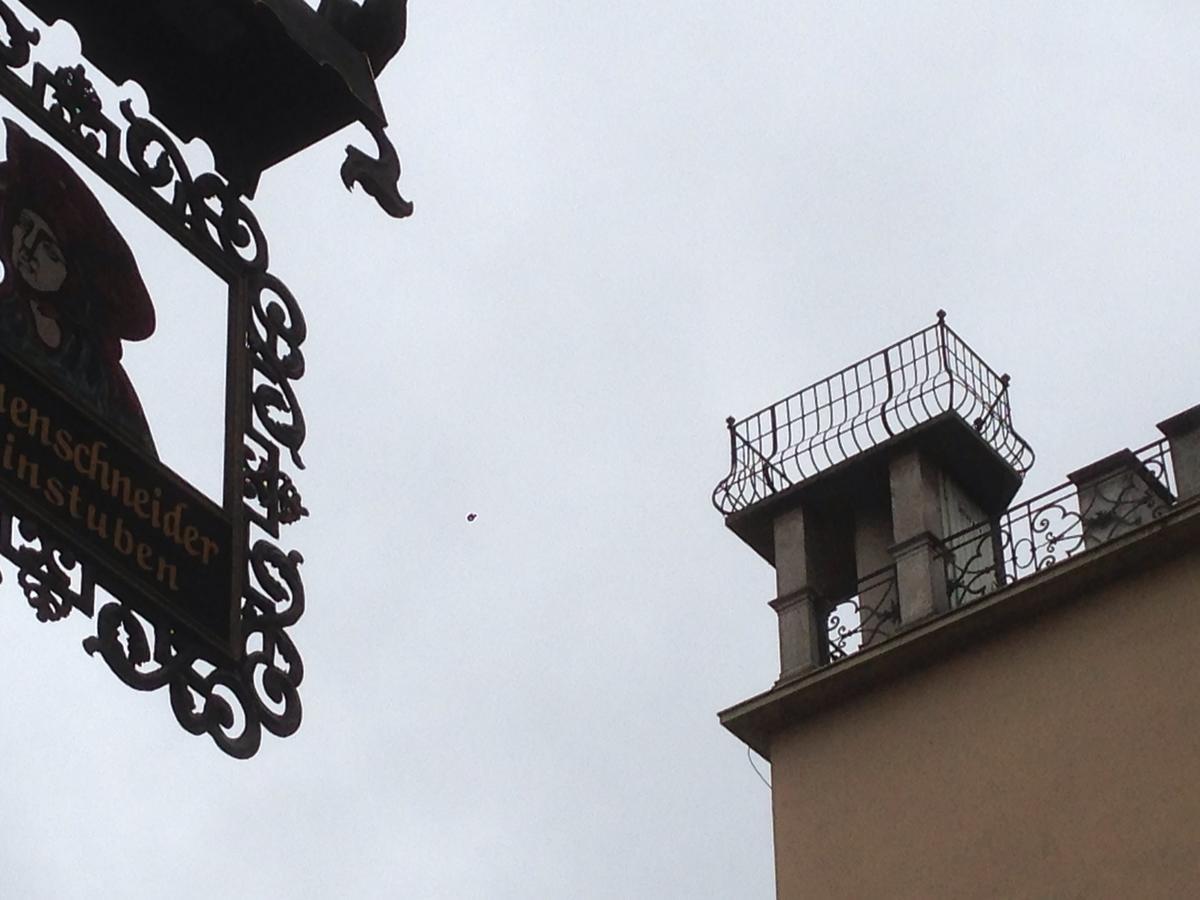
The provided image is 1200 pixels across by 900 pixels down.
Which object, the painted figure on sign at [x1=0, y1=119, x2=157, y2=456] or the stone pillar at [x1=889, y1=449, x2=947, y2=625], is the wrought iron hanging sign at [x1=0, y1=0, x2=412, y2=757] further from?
the stone pillar at [x1=889, y1=449, x2=947, y2=625]

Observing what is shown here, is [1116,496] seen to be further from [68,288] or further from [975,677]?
[68,288]

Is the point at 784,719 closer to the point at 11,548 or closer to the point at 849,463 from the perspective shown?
the point at 849,463

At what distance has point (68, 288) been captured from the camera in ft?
13.8

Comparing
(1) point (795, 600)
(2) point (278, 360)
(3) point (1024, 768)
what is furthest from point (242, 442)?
(1) point (795, 600)

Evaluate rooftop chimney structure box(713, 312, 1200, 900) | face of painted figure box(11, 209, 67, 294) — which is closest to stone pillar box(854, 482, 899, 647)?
rooftop chimney structure box(713, 312, 1200, 900)

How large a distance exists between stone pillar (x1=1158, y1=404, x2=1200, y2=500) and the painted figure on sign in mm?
12588

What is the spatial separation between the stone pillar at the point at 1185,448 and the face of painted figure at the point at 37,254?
12714mm

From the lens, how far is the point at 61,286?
418 cm

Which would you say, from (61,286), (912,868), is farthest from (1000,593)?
(61,286)

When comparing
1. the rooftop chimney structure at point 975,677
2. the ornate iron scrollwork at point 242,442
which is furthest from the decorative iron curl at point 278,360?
the rooftop chimney structure at point 975,677

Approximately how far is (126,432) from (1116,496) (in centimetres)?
1312

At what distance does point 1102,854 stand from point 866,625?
2.99 m

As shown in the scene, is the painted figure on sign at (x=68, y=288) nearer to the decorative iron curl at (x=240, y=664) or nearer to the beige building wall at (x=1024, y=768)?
the decorative iron curl at (x=240, y=664)

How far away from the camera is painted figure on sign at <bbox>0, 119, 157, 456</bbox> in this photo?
403 centimetres
